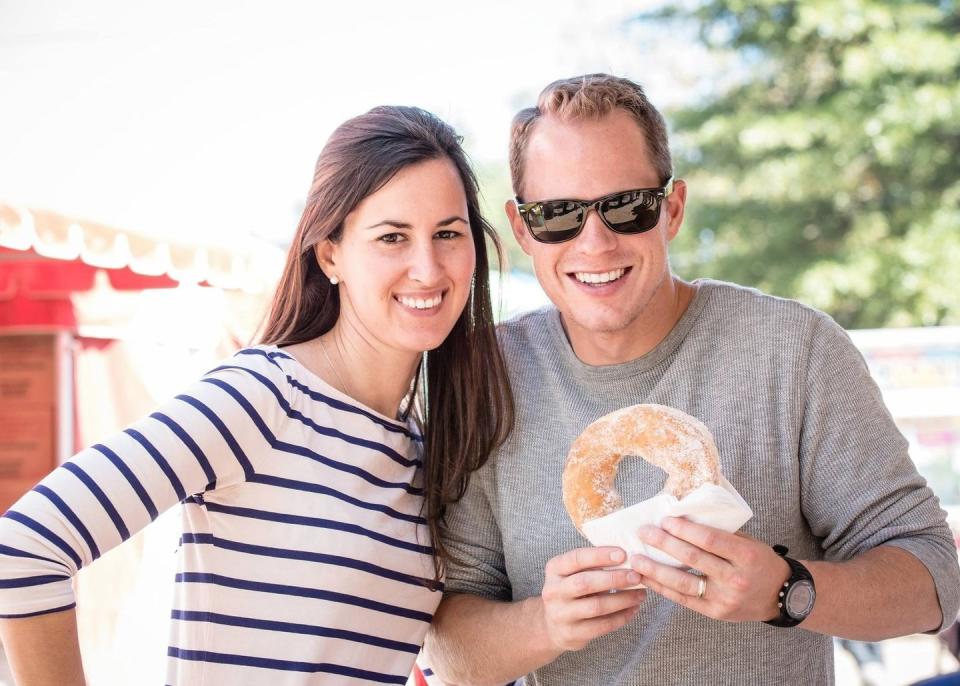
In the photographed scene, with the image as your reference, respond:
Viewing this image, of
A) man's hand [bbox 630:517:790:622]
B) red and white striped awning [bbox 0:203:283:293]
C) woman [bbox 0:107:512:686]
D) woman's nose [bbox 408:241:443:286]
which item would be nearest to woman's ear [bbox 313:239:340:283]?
A: woman [bbox 0:107:512:686]

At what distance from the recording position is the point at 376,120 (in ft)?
7.52

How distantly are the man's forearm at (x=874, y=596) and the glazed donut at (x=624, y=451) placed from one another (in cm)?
32

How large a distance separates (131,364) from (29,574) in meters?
3.58

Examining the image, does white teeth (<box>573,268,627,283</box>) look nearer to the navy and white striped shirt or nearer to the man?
the man

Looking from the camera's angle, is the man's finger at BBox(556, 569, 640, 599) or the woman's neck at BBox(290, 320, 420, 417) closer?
the man's finger at BBox(556, 569, 640, 599)

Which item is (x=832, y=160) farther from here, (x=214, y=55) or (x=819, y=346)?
(x=214, y=55)

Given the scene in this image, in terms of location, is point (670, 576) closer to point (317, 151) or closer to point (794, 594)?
point (794, 594)

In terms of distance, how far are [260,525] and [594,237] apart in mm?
975

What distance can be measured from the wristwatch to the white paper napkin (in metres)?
0.14

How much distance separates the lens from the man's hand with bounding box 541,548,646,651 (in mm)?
1800

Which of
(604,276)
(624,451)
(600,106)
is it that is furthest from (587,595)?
(600,106)

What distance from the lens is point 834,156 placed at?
37.8 feet

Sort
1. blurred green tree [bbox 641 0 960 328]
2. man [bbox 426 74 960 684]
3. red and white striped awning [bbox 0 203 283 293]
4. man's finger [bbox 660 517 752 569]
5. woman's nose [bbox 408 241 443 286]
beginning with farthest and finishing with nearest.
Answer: blurred green tree [bbox 641 0 960 328] < red and white striped awning [bbox 0 203 283 293] < woman's nose [bbox 408 241 443 286] < man [bbox 426 74 960 684] < man's finger [bbox 660 517 752 569]

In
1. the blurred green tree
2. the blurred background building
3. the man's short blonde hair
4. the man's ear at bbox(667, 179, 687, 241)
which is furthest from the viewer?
the blurred green tree
